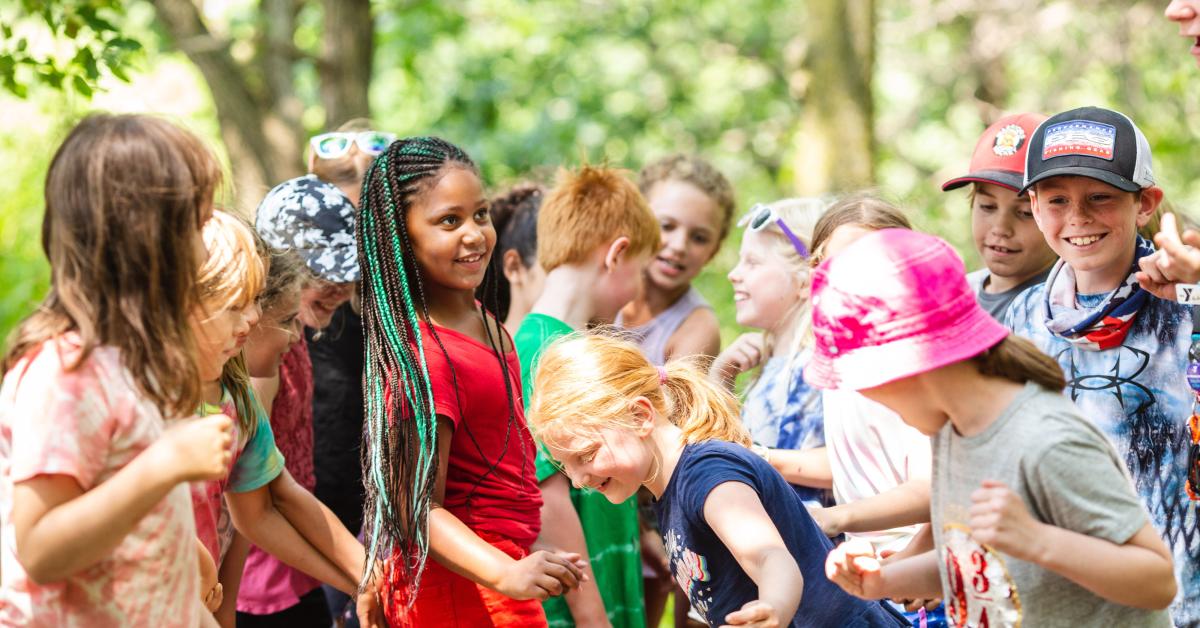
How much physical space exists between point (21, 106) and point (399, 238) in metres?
9.68

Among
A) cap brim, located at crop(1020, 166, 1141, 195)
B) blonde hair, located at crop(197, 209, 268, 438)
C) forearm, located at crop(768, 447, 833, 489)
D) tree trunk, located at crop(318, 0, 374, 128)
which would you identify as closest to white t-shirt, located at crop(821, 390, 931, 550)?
forearm, located at crop(768, 447, 833, 489)

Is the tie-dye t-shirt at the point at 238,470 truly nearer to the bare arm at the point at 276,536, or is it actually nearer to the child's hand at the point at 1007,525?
the bare arm at the point at 276,536

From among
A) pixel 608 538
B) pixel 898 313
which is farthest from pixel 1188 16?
pixel 608 538

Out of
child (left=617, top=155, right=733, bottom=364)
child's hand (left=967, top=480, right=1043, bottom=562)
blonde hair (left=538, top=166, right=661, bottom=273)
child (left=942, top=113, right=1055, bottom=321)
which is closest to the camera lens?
child's hand (left=967, top=480, right=1043, bottom=562)

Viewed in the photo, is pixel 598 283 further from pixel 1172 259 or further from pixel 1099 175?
pixel 1172 259

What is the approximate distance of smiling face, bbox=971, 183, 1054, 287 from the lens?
3.82m

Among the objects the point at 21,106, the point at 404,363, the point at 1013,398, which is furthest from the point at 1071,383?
the point at 21,106

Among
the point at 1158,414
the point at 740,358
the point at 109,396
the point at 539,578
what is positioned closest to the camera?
the point at 109,396

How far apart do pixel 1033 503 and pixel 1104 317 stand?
115cm

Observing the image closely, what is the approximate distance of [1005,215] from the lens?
12.5 feet

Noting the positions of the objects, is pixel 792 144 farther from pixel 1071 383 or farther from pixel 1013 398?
pixel 1013 398

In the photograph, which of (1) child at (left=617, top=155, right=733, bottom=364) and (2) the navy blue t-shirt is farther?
(1) child at (left=617, top=155, right=733, bottom=364)

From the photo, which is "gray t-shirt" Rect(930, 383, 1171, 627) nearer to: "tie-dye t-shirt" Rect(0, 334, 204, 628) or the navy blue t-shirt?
the navy blue t-shirt

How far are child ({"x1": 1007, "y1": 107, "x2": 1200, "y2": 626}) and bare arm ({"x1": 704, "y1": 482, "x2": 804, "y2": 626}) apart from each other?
1.06 m
